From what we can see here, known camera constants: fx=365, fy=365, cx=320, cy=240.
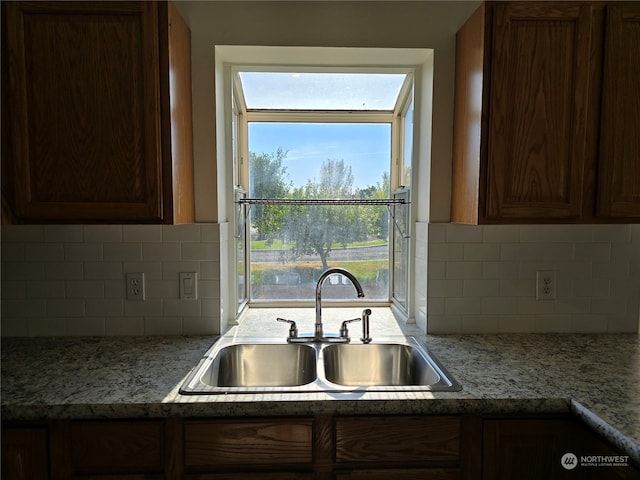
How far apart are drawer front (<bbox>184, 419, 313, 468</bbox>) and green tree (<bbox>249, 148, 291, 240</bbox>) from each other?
1104 millimetres

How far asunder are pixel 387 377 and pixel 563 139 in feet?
3.67

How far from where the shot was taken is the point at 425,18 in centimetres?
155

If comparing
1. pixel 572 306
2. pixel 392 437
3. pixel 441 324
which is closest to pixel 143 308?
pixel 392 437

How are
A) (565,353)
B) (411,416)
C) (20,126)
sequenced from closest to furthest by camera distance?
(411,416) → (20,126) → (565,353)

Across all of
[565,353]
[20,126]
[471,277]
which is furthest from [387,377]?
[20,126]

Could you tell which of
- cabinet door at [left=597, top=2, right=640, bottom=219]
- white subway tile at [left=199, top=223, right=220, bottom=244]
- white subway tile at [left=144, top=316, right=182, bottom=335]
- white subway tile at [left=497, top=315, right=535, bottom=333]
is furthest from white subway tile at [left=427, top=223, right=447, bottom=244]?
white subway tile at [left=144, top=316, right=182, bottom=335]

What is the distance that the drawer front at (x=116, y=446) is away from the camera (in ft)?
3.43

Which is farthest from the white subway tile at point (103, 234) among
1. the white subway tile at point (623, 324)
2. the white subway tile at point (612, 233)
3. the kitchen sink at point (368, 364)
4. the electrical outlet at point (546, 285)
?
the white subway tile at point (623, 324)

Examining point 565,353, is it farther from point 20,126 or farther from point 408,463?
point 20,126

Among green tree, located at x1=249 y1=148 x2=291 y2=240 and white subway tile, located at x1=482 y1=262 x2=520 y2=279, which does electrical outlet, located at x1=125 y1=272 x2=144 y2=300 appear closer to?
green tree, located at x1=249 y1=148 x2=291 y2=240

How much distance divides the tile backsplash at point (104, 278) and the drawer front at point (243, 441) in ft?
1.89

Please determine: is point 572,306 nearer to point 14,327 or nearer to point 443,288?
point 443,288

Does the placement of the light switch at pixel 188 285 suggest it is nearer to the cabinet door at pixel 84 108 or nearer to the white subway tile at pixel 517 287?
the cabinet door at pixel 84 108

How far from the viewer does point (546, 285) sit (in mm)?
1614
